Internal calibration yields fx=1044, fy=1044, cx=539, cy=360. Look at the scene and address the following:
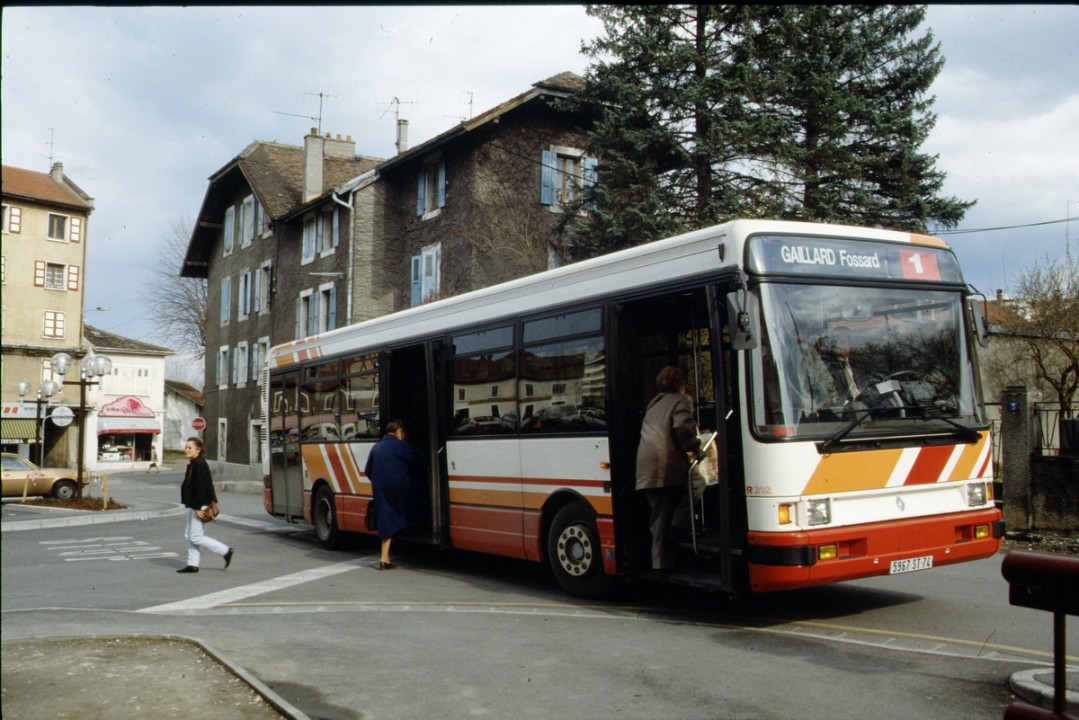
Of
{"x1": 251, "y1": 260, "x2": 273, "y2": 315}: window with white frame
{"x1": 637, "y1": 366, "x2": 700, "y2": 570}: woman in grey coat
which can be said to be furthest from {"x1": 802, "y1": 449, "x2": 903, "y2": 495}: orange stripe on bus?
{"x1": 251, "y1": 260, "x2": 273, "y2": 315}: window with white frame

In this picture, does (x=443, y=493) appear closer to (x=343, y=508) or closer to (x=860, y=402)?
(x=343, y=508)

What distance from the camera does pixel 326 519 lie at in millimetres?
15719

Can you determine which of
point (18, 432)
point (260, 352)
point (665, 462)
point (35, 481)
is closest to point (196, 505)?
point (665, 462)

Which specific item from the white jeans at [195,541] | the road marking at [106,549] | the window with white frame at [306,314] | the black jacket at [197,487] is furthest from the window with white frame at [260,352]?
the white jeans at [195,541]

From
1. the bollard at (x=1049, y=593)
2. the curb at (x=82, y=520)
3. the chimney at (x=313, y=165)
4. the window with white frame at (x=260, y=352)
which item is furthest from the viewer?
the window with white frame at (x=260, y=352)

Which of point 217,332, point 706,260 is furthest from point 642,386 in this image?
point 217,332

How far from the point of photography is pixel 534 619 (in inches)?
348

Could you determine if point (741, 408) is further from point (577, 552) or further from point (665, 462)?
point (577, 552)

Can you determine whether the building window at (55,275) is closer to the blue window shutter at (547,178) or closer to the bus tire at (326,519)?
the bus tire at (326,519)

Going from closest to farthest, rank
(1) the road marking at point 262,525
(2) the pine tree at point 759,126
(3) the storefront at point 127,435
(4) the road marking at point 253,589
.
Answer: (4) the road marking at point 253,589 < (1) the road marking at point 262,525 < (2) the pine tree at point 759,126 < (3) the storefront at point 127,435

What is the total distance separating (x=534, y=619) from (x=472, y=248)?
25.3 metres

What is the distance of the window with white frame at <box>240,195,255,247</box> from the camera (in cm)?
4862

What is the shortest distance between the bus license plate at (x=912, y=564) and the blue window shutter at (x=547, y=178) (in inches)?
1073

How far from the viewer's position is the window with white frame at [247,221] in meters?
48.6
